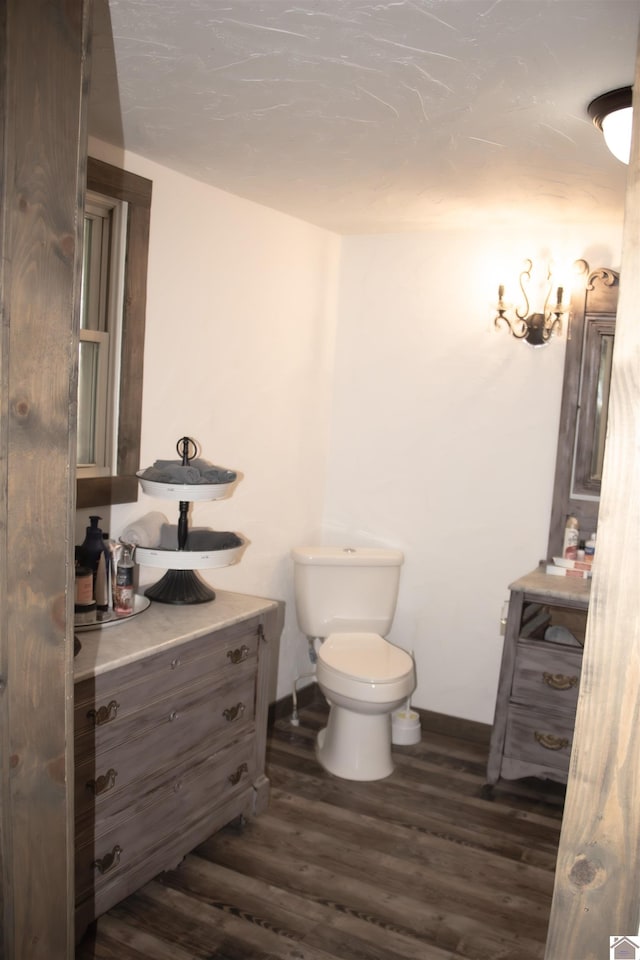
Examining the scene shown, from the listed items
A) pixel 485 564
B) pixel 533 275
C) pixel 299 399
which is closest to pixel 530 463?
pixel 485 564

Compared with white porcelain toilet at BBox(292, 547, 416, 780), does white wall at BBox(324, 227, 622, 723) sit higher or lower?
higher

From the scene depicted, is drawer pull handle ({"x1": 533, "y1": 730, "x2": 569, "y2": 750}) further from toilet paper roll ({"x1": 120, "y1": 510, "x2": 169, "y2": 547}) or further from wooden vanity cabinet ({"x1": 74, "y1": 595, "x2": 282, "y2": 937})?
toilet paper roll ({"x1": 120, "y1": 510, "x2": 169, "y2": 547})

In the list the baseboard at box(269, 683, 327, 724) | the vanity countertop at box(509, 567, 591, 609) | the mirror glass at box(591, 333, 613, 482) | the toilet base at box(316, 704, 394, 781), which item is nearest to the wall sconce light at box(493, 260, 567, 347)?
the mirror glass at box(591, 333, 613, 482)

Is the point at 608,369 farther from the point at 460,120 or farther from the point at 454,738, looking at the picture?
the point at 454,738

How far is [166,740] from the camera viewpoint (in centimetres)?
245

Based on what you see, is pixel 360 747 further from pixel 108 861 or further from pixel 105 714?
pixel 105 714

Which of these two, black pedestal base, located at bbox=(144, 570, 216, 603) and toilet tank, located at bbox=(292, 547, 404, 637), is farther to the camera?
toilet tank, located at bbox=(292, 547, 404, 637)

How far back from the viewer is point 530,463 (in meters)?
3.66

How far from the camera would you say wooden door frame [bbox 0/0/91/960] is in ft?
4.79

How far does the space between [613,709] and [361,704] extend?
6.51ft

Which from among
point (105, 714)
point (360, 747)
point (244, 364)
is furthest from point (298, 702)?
point (105, 714)

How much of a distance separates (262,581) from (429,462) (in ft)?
3.22

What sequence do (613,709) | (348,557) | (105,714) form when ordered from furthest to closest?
1. (348,557)
2. (105,714)
3. (613,709)

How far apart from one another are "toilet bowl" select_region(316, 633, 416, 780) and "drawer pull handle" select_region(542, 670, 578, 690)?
0.54 meters
